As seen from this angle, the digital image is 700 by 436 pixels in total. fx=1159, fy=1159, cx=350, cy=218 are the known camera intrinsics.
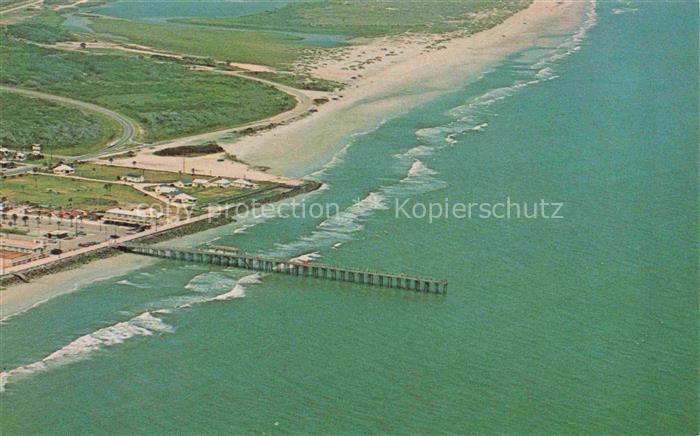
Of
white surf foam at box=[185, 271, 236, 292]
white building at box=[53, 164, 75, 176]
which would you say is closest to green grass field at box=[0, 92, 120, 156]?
white building at box=[53, 164, 75, 176]

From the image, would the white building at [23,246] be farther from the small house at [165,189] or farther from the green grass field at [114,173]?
the green grass field at [114,173]

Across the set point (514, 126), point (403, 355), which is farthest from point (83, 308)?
point (514, 126)

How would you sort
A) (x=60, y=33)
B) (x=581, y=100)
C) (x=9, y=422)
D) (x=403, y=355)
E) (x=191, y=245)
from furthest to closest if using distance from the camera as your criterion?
(x=60, y=33) < (x=581, y=100) < (x=191, y=245) < (x=403, y=355) < (x=9, y=422)

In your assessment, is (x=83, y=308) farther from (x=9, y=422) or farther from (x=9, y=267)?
(x=9, y=422)

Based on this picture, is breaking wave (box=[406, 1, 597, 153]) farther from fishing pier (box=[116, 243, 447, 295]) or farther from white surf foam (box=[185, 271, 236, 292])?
white surf foam (box=[185, 271, 236, 292])

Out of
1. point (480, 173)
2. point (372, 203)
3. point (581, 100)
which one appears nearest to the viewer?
point (372, 203)

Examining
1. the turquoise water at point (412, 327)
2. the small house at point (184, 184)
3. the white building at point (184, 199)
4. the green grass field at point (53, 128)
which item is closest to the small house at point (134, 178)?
the small house at point (184, 184)
